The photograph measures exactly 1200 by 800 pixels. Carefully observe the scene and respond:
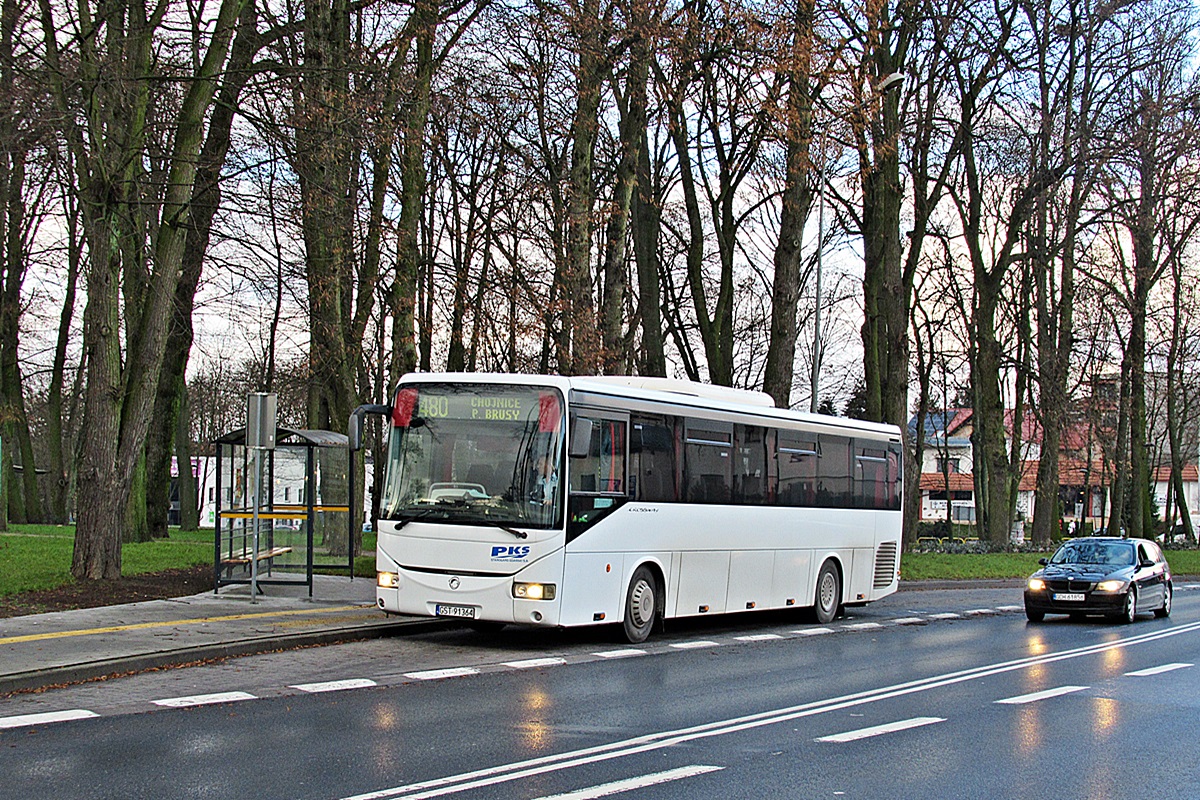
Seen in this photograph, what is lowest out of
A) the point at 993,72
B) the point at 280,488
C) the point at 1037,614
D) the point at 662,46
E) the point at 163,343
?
the point at 1037,614

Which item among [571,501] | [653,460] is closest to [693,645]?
[653,460]

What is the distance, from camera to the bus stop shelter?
18609 mm

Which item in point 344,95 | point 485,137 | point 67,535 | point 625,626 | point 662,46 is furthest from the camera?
point 67,535

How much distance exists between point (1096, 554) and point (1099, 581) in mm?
1277

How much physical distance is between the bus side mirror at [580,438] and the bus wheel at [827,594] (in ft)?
22.2

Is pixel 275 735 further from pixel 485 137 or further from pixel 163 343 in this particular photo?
pixel 485 137

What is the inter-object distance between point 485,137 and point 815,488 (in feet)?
41.8

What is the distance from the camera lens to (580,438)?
15023mm

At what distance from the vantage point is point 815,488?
20.2m

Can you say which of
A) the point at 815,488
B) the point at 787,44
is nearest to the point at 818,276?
the point at 787,44

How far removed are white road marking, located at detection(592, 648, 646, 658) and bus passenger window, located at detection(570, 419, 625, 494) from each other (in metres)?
1.85

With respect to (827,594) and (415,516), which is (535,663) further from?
(827,594)

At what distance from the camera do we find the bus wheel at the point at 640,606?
52.8 ft

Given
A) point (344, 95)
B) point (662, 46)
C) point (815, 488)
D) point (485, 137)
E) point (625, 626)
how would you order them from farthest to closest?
point (485, 137), point (662, 46), point (815, 488), point (344, 95), point (625, 626)
